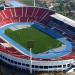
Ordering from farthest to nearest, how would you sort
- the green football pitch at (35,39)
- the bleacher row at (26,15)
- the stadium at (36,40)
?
the bleacher row at (26,15) < the green football pitch at (35,39) < the stadium at (36,40)

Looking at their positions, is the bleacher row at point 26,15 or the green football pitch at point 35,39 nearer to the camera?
the green football pitch at point 35,39

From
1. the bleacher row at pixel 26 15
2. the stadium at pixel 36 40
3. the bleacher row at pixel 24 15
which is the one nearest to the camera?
the stadium at pixel 36 40

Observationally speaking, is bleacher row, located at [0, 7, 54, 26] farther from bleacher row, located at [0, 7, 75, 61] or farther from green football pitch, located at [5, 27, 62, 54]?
green football pitch, located at [5, 27, 62, 54]

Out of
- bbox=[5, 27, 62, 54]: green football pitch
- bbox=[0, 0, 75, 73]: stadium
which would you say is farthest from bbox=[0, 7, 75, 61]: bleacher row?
bbox=[5, 27, 62, 54]: green football pitch

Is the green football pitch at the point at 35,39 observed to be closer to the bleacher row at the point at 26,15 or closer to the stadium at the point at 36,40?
the stadium at the point at 36,40

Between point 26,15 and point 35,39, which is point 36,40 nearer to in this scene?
point 35,39

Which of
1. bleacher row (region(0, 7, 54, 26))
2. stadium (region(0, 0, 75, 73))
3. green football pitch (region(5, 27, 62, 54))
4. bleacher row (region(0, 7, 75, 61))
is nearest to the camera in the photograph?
stadium (region(0, 0, 75, 73))

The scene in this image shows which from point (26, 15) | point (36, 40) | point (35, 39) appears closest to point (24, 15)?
point (26, 15)

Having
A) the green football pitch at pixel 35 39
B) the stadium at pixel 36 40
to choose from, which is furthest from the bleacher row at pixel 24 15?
the green football pitch at pixel 35 39

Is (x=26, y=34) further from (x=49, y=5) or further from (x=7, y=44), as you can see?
(x=49, y=5)

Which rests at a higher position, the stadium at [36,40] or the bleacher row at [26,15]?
the bleacher row at [26,15]
